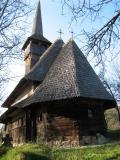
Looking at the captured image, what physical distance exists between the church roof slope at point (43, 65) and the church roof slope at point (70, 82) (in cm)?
119

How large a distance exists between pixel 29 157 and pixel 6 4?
5.04 meters

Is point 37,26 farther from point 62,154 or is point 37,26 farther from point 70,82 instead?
point 62,154

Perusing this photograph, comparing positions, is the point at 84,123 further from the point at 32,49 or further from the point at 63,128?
the point at 32,49

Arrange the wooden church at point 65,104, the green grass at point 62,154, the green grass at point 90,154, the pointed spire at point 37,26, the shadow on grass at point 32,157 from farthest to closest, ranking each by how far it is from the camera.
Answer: the pointed spire at point 37,26
the wooden church at point 65,104
the green grass at point 90,154
the green grass at point 62,154
the shadow on grass at point 32,157

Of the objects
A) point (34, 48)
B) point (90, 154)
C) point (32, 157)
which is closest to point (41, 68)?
point (34, 48)

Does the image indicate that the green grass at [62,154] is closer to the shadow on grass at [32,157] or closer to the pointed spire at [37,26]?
the shadow on grass at [32,157]

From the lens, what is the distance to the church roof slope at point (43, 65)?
1881 cm

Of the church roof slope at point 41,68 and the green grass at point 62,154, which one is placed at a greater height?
the church roof slope at point 41,68

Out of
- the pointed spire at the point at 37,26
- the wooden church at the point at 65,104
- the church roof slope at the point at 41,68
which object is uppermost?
the pointed spire at the point at 37,26

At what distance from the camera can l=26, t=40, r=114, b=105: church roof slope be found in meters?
15.7

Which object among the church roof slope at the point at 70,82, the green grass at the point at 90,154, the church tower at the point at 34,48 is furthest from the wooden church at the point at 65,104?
the church tower at the point at 34,48

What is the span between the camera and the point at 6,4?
31.8ft

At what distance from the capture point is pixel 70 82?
16359mm

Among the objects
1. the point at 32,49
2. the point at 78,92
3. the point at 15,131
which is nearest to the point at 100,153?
the point at 78,92
